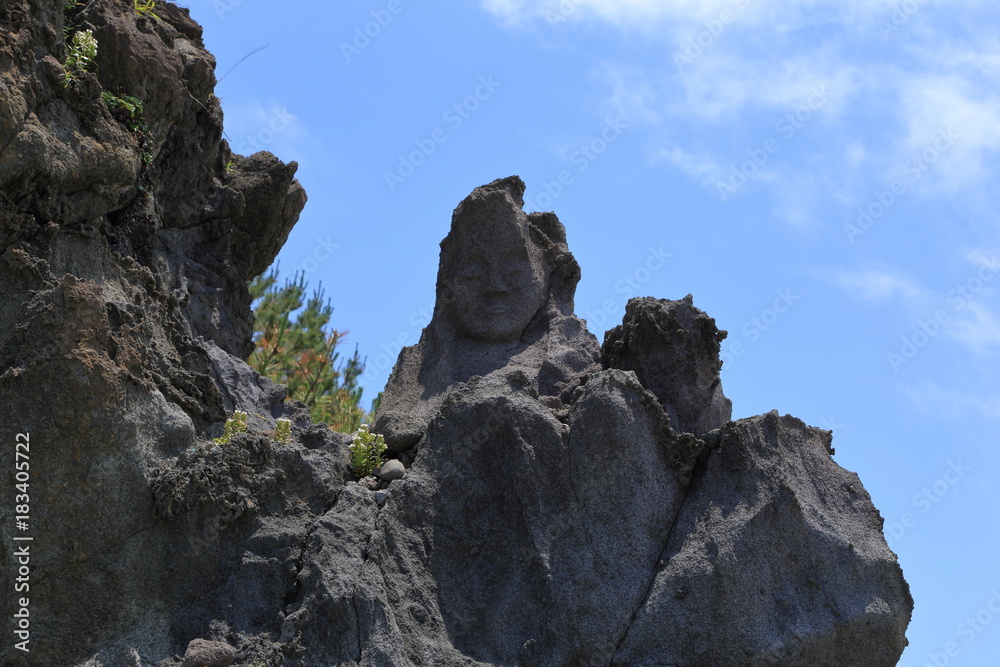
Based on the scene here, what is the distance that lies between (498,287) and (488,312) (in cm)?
21

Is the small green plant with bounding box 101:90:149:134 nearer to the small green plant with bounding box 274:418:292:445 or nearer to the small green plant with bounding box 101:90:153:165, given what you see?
the small green plant with bounding box 101:90:153:165

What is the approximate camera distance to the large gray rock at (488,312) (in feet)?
29.9

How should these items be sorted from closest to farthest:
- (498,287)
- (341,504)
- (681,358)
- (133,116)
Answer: (341,504) → (133,116) → (681,358) → (498,287)

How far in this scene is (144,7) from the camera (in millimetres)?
8672

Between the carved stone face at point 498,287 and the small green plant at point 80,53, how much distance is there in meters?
3.05

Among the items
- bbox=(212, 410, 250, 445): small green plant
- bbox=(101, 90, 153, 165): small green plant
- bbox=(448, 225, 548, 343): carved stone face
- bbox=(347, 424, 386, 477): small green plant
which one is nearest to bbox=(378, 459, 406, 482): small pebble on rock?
bbox=(347, 424, 386, 477): small green plant

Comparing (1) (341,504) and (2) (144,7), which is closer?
(1) (341,504)

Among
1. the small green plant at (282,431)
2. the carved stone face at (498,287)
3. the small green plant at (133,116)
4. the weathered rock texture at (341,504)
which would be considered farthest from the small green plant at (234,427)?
the carved stone face at (498,287)

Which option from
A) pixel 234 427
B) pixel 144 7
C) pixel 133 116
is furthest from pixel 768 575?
pixel 144 7

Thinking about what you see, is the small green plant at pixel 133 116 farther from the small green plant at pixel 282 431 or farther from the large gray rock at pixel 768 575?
the large gray rock at pixel 768 575

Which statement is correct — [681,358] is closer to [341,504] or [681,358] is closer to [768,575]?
[768,575]

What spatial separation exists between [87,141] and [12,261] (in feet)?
3.02

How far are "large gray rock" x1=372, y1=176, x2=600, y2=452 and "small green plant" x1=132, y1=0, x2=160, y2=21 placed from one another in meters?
2.65

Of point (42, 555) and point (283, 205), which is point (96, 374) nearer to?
point (42, 555)
